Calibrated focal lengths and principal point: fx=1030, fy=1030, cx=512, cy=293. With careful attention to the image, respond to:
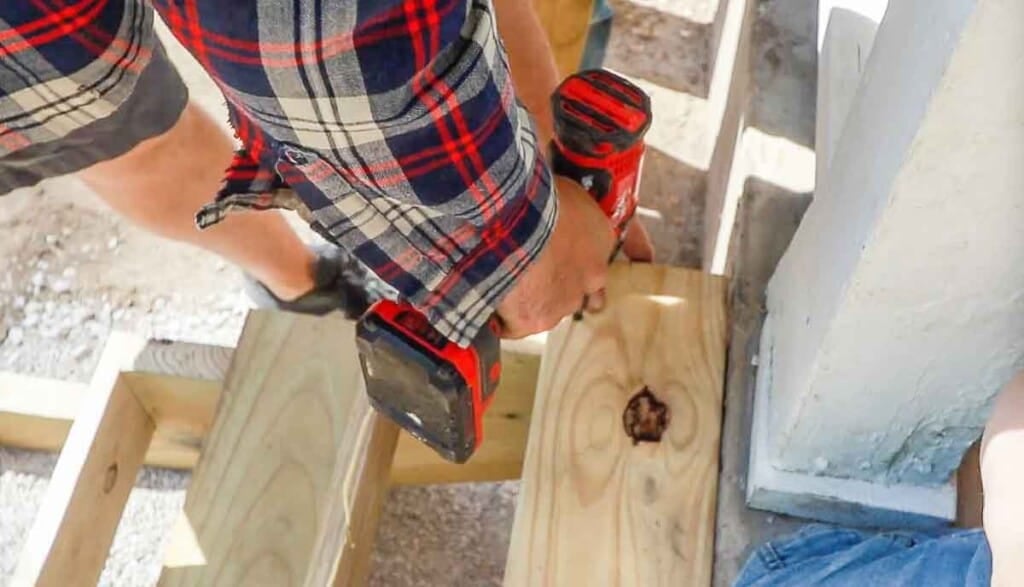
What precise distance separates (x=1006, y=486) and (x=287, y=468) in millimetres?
755

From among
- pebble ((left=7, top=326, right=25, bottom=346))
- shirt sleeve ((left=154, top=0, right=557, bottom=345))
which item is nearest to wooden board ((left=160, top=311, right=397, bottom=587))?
shirt sleeve ((left=154, top=0, right=557, bottom=345))

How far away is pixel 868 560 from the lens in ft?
2.92

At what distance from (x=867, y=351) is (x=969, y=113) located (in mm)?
273

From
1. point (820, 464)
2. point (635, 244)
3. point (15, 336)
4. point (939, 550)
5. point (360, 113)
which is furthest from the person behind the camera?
point (15, 336)

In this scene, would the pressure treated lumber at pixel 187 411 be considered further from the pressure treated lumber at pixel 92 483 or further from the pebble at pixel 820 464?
the pebble at pixel 820 464

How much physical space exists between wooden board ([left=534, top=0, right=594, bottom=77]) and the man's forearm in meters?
0.38

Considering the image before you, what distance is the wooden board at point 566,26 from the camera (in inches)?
62.5

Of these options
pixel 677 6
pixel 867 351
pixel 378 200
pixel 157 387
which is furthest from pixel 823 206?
A: pixel 677 6

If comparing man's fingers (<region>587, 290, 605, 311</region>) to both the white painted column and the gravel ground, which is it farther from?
the gravel ground

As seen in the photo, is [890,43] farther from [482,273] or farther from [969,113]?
[482,273]

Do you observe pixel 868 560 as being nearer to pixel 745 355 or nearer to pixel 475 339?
pixel 745 355

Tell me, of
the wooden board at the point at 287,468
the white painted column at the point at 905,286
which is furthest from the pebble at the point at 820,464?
the wooden board at the point at 287,468

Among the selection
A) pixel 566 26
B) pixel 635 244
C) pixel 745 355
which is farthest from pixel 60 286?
pixel 745 355

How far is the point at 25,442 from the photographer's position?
161cm
